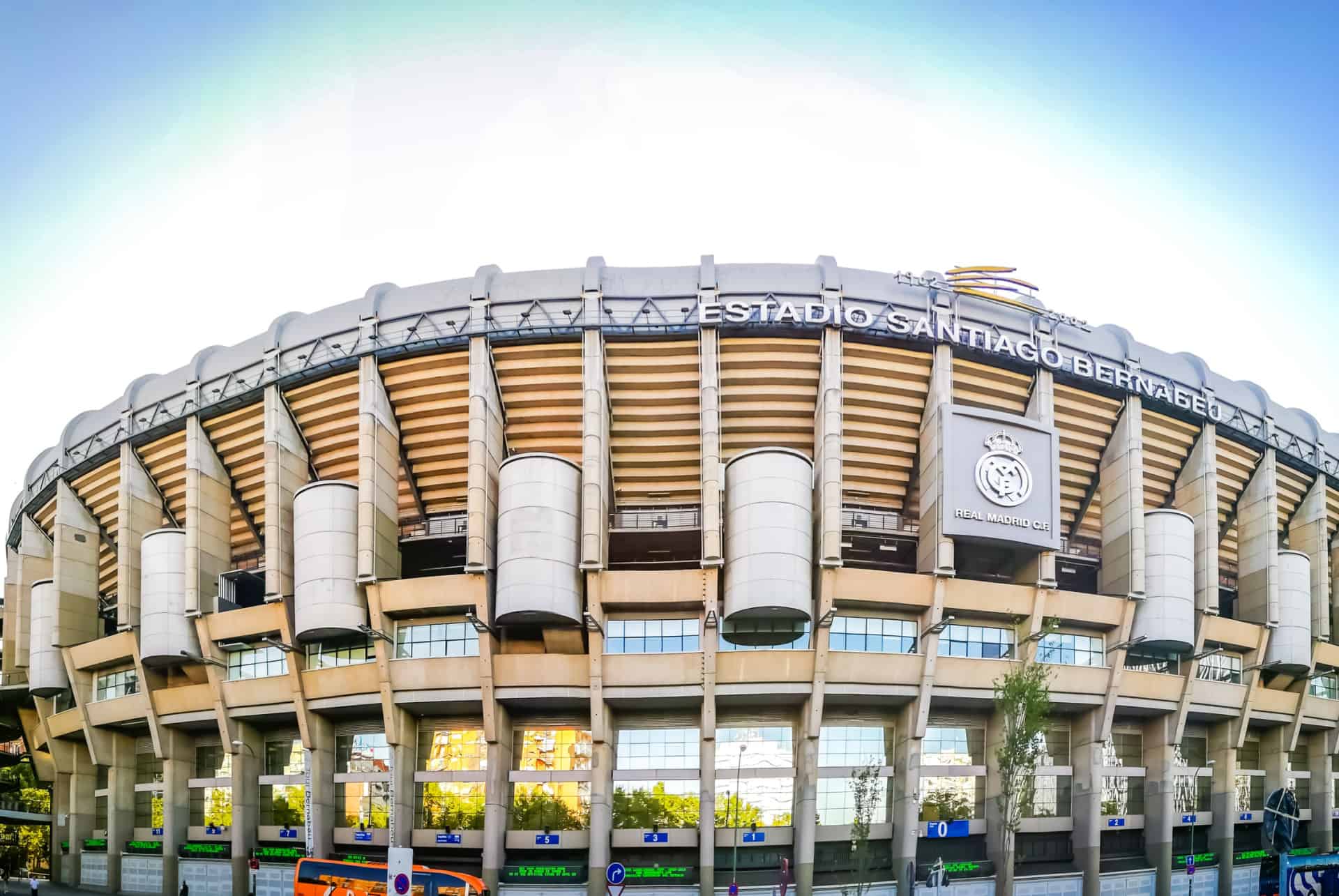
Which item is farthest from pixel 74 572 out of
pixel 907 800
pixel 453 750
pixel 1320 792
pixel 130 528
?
pixel 1320 792

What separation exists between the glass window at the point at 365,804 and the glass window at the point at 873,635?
22326 mm

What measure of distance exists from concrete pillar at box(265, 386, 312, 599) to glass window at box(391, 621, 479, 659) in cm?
617

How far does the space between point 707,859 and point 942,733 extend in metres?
14.1

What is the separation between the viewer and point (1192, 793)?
61781 millimetres

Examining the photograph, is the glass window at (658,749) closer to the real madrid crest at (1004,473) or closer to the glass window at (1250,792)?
the real madrid crest at (1004,473)

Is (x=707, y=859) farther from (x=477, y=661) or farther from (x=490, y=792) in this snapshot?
(x=477, y=661)

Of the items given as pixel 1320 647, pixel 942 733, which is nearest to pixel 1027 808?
pixel 942 733

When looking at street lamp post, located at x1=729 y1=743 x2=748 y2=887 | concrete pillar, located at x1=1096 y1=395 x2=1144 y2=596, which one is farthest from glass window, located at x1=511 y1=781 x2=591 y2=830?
concrete pillar, located at x1=1096 y1=395 x2=1144 y2=596

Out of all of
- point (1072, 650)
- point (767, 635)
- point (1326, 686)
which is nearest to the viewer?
point (767, 635)

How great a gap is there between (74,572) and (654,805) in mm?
38850

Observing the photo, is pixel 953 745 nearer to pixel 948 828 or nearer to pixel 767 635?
pixel 948 828

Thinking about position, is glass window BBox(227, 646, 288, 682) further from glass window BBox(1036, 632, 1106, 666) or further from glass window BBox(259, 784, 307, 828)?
glass window BBox(1036, 632, 1106, 666)

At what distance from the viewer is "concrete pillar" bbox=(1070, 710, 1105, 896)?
52875mm

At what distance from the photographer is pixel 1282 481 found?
6494cm
